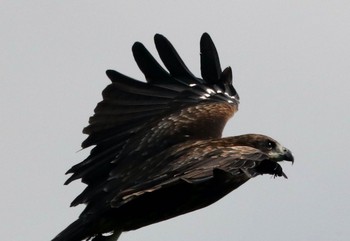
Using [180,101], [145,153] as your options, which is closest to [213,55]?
[180,101]

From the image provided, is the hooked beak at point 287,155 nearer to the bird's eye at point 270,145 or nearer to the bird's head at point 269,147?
the bird's head at point 269,147

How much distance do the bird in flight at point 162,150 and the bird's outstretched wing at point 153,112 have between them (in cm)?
1

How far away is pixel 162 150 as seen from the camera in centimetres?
1630

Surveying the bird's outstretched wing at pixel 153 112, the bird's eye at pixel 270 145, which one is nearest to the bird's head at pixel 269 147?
the bird's eye at pixel 270 145

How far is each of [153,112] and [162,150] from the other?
110cm

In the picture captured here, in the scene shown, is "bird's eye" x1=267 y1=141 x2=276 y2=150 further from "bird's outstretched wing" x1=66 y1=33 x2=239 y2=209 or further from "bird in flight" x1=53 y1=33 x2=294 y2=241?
"bird's outstretched wing" x1=66 y1=33 x2=239 y2=209

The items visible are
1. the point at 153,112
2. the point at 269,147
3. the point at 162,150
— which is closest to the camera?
the point at 162,150

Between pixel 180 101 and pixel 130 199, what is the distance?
2594mm

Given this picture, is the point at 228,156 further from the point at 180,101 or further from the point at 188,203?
the point at 180,101

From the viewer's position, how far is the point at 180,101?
1748cm

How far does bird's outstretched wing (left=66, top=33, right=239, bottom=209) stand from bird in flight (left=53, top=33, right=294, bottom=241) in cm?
1

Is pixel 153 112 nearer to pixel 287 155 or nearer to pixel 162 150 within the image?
pixel 162 150

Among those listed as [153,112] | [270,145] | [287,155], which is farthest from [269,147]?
[153,112]

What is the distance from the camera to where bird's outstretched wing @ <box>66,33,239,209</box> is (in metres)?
16.5
